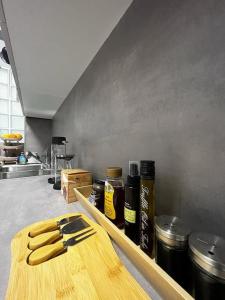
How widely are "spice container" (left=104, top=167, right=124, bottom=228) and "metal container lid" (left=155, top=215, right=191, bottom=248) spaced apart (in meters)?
0.17

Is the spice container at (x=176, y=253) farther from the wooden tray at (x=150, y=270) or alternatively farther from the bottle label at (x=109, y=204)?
the bottle label at (x=109, y=204)

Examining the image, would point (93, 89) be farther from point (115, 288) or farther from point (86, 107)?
point (115, 288)

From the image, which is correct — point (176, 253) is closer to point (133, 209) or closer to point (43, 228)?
point (133, 209)

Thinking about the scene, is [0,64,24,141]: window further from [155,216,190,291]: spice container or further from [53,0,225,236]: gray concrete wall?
→ [155,216,190,291]: spice container

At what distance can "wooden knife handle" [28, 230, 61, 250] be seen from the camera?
355mm

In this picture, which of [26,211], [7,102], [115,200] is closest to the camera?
[115,200]

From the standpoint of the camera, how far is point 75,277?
0.91 feet

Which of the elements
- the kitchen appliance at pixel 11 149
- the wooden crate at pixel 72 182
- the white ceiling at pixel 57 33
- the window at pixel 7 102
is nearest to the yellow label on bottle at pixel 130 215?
the wooden crate at pixel 72 182

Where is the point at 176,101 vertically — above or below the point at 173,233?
above

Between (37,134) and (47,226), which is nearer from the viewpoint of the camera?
(47,226)

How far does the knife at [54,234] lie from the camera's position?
360 millimetres

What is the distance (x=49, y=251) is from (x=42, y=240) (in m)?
0.05

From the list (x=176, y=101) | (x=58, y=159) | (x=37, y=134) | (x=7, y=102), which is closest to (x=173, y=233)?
(x=176, y=101)

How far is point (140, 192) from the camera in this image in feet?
1.11
